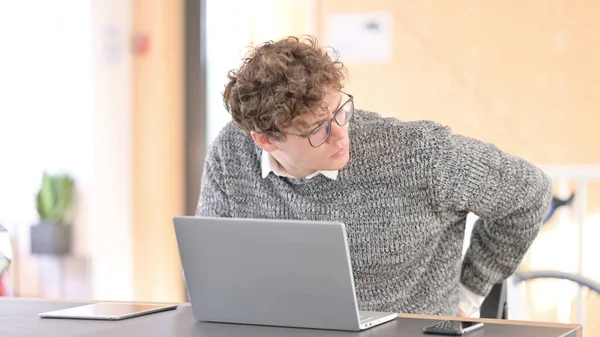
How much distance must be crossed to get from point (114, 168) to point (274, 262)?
291cm

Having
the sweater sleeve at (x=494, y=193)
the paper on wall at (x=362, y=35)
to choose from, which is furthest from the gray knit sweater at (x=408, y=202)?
the paper on wall at (x=362, y=35)

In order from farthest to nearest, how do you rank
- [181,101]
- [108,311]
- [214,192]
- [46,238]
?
[181,101], [46,238], [214,192], [108,311]

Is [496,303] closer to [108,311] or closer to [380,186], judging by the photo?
[380,186]

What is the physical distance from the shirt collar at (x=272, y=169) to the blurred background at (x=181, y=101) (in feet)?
6.20

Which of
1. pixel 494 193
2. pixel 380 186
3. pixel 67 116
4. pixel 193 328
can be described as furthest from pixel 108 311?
pixel 67 116

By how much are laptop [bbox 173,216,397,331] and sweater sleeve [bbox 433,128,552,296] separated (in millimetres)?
422

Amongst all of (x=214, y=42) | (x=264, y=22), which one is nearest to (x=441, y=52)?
(x=264, y=22)

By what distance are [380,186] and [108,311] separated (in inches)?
23.7

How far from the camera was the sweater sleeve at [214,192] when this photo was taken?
1.90m

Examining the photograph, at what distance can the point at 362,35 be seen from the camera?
391cm

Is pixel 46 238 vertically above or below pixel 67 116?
below

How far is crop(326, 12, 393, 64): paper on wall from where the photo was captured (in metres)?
3.87

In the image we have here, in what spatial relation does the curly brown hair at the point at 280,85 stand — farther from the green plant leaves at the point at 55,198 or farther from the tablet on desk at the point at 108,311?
the green plant leaves at the point at 55,198

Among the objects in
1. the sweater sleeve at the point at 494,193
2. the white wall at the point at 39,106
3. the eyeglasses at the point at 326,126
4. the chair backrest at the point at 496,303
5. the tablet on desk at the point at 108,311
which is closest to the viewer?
the tablet on desk at the point at 108,311
